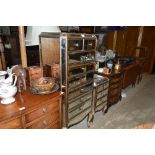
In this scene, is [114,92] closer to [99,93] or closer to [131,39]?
A: [99,93]

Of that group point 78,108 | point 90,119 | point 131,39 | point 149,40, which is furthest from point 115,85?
point 149,40

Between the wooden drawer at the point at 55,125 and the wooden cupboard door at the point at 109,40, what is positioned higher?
the wooden cupboard door at the point at 109,40

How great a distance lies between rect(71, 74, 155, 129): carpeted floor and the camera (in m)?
2.59

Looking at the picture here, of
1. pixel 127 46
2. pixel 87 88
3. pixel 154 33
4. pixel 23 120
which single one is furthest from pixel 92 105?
pixel 154 33

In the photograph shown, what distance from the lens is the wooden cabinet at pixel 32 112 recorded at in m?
1.24

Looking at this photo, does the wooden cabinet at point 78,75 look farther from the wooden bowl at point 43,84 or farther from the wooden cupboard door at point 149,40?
the wooden cupboard door at point 149,40

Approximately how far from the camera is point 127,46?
5031 mm

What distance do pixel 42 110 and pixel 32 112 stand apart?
4.7 inches

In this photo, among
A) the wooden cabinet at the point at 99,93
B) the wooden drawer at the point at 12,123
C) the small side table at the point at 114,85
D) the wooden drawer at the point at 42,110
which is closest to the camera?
the wooden drawer at the point at 12,123

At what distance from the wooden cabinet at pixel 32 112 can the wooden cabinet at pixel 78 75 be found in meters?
0.26

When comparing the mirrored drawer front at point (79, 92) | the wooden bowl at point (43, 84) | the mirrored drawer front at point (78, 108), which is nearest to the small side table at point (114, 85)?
the mirrored drawer front at point (79, 92)
